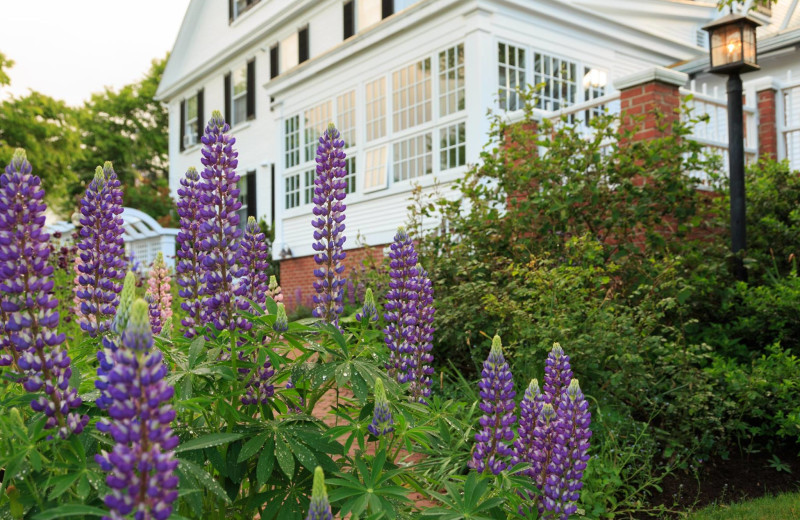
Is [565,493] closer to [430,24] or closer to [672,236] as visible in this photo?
[672,236]

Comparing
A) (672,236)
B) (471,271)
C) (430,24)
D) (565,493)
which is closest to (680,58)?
(430,24)

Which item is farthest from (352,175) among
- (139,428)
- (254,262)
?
(139,428)

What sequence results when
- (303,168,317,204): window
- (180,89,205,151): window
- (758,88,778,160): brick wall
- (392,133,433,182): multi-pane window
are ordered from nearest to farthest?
(758,88,778,160): brick wall
(392,133,433,182): multi-pane window
(303,168,317,204): window
(180,89,205,151): window

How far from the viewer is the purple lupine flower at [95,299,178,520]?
4.36 ft

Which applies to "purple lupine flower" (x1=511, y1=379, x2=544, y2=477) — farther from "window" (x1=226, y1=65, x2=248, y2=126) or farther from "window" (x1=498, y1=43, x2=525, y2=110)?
"window" (x1=226, y1=65, x2=248, y2=126)

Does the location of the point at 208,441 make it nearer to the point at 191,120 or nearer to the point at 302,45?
the point at 302,45

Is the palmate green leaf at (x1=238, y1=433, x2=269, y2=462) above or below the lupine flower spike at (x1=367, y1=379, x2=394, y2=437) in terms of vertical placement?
below

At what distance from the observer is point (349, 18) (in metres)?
16.6

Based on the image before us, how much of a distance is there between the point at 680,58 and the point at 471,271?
39.6 ft

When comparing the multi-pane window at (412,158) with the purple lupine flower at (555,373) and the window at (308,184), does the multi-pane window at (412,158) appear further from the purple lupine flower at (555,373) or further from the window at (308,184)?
the purple lupine flower at (555,373)

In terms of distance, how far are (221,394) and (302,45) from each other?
1727cm

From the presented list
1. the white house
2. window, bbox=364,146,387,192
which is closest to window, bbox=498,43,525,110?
the white house

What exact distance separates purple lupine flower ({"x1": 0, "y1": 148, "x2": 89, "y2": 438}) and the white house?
777 centimetres

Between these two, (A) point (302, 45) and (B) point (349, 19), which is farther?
(A) point (302, 45)
